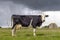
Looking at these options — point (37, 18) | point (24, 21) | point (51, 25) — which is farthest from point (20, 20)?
point (51, 25)

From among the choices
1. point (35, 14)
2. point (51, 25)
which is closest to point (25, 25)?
point (35, 14)

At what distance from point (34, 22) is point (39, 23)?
73cm

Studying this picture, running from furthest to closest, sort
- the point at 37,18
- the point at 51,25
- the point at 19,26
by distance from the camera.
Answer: the point at 51,25 < the point at 37,18 < the point at 19,26

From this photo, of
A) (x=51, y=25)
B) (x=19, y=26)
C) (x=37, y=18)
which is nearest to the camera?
(x=19, y=26)

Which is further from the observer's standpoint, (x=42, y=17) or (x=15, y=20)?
(x=42, y=17)

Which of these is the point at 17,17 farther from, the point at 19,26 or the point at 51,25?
the point at 51,25

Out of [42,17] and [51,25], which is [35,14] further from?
[51,25]

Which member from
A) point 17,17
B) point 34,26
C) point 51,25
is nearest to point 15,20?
point 17,17

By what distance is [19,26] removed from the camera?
24000mm

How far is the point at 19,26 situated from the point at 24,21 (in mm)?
766

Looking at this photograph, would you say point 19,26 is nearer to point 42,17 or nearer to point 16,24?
point 16,24

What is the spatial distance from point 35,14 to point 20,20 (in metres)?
2.17

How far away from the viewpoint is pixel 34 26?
24.5 metres

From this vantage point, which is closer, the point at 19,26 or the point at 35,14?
the point at 19,26
